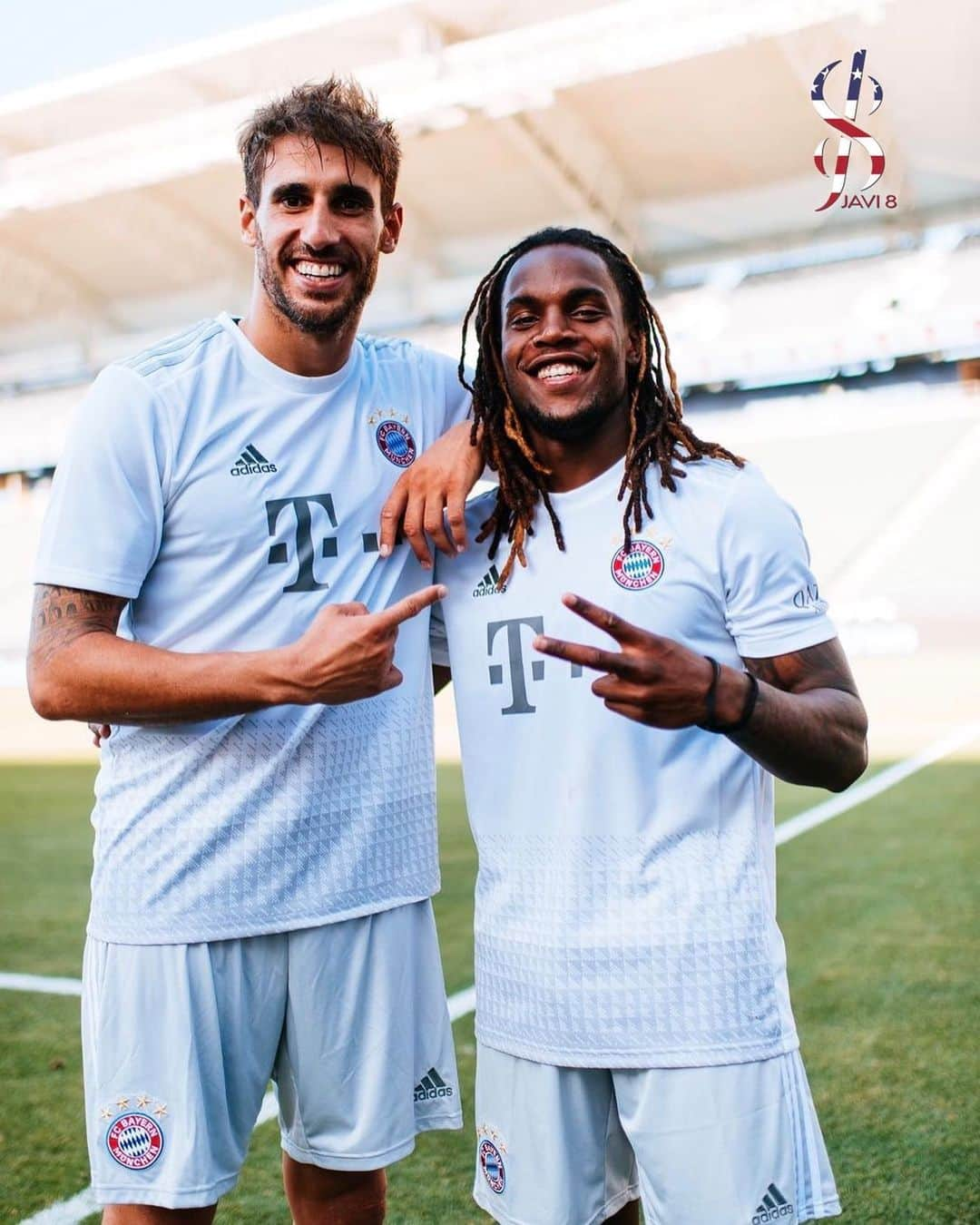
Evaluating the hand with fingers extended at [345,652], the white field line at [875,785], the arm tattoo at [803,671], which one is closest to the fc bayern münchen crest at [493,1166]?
the hand with fingers extended at [345,652]

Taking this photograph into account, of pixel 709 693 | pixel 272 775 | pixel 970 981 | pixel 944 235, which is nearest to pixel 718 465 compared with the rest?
pixel 709 693

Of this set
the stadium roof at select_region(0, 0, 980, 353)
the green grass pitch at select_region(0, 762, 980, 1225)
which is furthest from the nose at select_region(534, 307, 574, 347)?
the stadium roof at select_region(0, 0, 980, 353)

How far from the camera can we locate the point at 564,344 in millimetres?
2203

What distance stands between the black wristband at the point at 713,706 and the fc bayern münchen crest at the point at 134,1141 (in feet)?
4.02

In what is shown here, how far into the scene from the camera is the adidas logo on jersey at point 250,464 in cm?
234

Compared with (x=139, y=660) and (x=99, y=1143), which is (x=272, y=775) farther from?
(x=99, y=1143)

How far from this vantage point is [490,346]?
8.12 feet

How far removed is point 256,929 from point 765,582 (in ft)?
3.52

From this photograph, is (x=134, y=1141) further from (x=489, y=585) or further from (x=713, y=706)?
(x=713, y=706)

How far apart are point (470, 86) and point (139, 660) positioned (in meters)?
22.1

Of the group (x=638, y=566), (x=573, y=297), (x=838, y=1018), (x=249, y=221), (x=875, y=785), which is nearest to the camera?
(x=638, y=566)

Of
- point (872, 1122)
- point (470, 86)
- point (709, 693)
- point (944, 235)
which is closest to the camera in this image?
point (709, 693)

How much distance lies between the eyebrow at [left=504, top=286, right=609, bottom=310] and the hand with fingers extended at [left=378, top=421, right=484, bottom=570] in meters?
0.30

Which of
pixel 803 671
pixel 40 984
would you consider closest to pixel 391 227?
pixel 803 671
